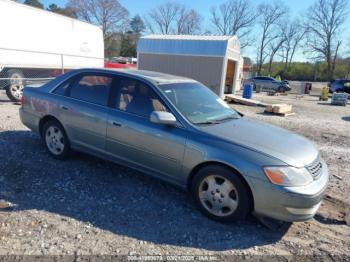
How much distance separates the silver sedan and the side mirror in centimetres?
1

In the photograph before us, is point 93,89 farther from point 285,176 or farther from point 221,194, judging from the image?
point 285,176

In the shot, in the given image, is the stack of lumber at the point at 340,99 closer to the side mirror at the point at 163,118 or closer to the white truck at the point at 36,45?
the white truck at the point at 36,45

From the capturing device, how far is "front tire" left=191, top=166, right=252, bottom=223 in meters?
3.19

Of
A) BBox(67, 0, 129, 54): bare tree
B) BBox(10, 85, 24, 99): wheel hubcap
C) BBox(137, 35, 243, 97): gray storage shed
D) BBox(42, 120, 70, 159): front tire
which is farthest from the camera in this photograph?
BBox(67, 0, 129, 54): bare tree

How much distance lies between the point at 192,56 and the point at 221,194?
580 inches

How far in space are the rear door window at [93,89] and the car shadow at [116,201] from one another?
3.51ft

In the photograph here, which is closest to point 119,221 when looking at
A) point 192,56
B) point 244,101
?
point 244,101

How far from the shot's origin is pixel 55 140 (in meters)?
4.81

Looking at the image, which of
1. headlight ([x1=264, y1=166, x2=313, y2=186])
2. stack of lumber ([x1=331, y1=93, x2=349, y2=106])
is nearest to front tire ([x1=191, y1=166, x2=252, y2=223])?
headlight ([x1=264, y1=166, x2=313, y2=186])

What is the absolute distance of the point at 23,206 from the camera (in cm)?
348

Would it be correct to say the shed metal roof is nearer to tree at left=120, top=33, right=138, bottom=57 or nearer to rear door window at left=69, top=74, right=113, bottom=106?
rear door window at left=69, top=74, right=113, bottom=106

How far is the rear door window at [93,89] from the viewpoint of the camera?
4289 millimetres

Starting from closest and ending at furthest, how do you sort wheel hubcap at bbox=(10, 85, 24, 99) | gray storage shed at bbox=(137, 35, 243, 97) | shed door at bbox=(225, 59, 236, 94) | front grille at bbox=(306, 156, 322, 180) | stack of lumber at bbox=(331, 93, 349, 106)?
1. front grille at bbox=(306, 156, 322, 180)
2. wheel hubcap at bbox=(10, 85, 24, 99)
3. gray storage shed at bbox=(137, 35, 243, 97)
4. stack of lumber at bbox=(331, 93, 349, 106)
5. shed door at bbox=(225, 59, 236, 94)

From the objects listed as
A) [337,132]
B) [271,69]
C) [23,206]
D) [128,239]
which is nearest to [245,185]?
[128,239]
